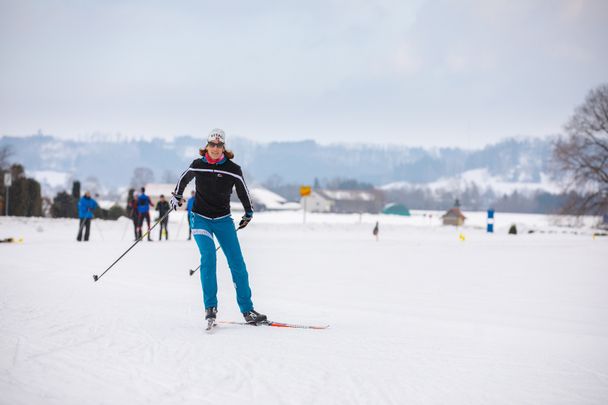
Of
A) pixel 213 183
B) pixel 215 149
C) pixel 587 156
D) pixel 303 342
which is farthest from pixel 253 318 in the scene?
pixel 587 156

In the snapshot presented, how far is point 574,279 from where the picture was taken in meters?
10.1

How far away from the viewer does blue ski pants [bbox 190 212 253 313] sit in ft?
16.6

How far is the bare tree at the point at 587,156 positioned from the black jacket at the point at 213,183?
36.9 m

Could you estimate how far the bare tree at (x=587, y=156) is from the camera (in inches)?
1449

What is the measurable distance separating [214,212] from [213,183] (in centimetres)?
31

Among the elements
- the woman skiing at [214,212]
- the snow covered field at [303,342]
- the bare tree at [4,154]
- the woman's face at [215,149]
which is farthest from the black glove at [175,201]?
the bare tree at [4,154]

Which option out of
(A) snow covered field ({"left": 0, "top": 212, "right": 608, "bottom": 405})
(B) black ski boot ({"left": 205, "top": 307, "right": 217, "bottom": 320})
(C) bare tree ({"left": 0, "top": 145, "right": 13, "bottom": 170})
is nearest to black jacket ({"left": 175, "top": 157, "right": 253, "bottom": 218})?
(B) black ski boot ({"left": 205, "top": 307, "right": 217, "bottom": 320})

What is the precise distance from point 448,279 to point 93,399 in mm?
8178

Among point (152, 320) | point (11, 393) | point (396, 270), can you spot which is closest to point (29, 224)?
point (396, 270)

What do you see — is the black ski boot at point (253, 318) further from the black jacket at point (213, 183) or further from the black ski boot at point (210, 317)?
the black jacket at point (213, 183)

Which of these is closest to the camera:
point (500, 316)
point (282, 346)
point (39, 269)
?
point (282, 346)

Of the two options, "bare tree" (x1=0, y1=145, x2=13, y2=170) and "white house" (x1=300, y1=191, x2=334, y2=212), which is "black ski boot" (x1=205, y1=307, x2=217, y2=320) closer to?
"bare tree" (x1=0, y1=145, x2=13, y2=170)

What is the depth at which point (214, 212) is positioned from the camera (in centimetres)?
513

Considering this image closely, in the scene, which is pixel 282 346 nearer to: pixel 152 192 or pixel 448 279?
pixel 448 279
